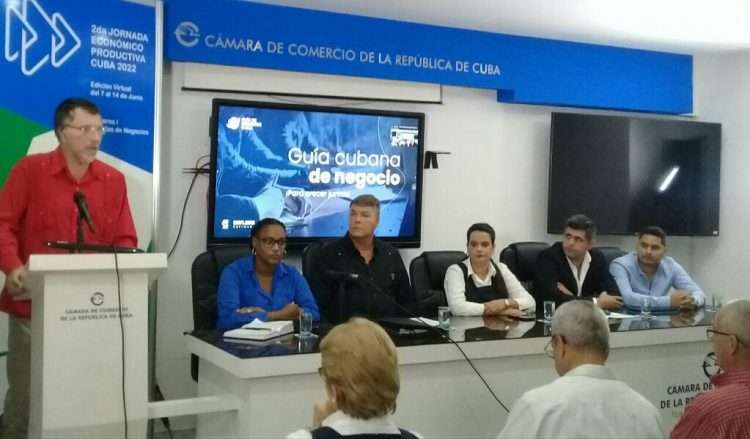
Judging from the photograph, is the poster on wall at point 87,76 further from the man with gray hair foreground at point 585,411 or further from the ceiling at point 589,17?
the man with gray hair foreground at point 585,411

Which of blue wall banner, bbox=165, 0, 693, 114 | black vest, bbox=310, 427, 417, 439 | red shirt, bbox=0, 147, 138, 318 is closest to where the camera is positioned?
black vest, bbox=310, 427, 417, 439

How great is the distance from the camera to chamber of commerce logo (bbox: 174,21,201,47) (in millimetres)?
4797

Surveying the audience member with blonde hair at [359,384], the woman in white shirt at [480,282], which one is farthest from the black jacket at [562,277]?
the audience member with blonde hair at [359,384]

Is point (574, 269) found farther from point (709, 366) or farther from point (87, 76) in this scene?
point (87, 76)

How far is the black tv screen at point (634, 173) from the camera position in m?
6.06

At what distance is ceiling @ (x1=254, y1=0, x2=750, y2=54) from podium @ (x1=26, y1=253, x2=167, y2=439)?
2.79 metres

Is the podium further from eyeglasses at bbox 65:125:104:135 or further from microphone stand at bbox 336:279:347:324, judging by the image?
microphone stand at bbox 336:279:347:324

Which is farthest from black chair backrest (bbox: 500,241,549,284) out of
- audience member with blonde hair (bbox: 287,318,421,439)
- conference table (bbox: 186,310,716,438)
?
audience member with blonde hair (bbox: 287,318,421,439)

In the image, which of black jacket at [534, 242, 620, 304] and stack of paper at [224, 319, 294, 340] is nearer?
stack of paper at [224, 319, 294, 340]

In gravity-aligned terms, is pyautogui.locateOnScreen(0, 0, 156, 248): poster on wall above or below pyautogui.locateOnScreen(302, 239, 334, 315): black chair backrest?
above

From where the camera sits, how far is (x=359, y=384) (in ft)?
5.97

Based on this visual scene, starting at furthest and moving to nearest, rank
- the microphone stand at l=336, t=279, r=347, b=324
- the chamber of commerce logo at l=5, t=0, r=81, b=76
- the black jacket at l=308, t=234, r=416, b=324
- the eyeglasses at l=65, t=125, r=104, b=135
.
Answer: the black jacket at l=308, t=234, r=416, b=324
the chamber of commerce logo at l=5, t=0, r=81, b=76
the microphone stand at l=336, t=279, r=347, b=324
the eyeglasses at l=65, t=125, r=104, b=135

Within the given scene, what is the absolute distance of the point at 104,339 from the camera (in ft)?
8.91

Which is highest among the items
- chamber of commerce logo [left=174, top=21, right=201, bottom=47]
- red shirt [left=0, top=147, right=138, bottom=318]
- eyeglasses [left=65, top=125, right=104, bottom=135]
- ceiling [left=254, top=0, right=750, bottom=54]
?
ceiling [left=254, top=0, right=750, bottom=54]
